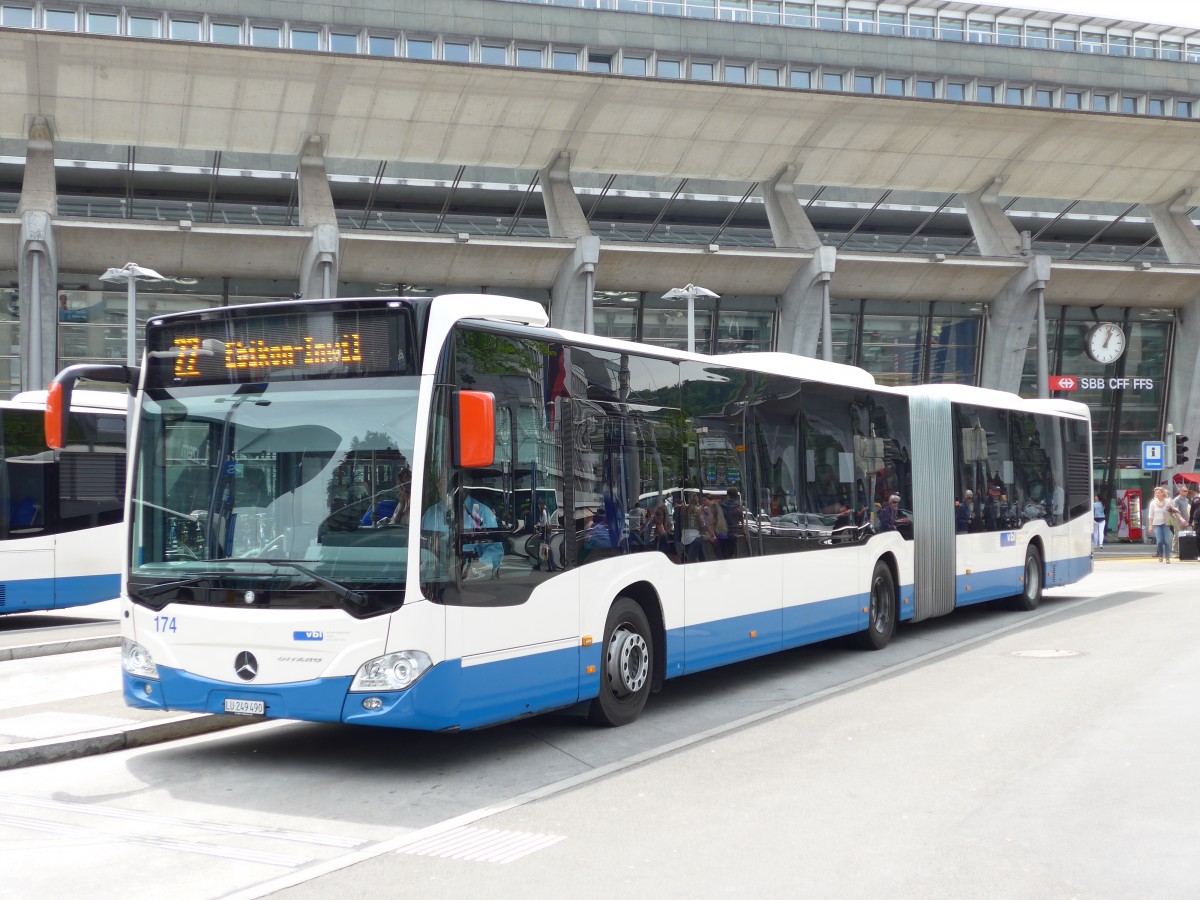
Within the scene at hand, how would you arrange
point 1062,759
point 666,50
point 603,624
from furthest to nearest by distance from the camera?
point 666,50, point 603,624, point 1062,759

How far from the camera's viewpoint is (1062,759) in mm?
7812

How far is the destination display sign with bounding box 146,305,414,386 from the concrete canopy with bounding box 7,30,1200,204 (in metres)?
22.2

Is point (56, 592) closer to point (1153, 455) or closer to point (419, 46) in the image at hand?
point (1153, 455)

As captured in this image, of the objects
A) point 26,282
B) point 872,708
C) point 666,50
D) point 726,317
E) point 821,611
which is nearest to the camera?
point 872,708

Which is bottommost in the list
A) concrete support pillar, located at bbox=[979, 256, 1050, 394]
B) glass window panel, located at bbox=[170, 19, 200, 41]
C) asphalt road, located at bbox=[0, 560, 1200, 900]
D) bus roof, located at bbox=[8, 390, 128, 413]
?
asphalt road, located at bbox=[0, 560, 1200, 900]

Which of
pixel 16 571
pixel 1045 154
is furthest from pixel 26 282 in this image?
pixel 1045 154

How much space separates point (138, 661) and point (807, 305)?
95.5ft

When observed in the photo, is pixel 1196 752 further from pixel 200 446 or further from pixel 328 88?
pixel 328 88

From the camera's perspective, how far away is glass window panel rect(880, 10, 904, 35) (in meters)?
57.2

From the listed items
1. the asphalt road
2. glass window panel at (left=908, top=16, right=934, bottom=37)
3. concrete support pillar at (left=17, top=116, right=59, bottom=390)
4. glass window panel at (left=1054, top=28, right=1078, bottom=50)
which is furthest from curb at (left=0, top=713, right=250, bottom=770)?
glass window panel at (left=1054, top=28, right=1078, bottom=50)

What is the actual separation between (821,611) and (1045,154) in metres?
29.0

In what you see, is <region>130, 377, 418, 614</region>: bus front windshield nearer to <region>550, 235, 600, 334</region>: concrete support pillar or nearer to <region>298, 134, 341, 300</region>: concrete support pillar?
<region>298, 134, 341, 300</region>: concrete support pillar

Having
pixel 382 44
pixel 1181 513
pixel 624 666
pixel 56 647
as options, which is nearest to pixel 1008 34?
pixel 382 44

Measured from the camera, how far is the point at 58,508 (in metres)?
16.2
